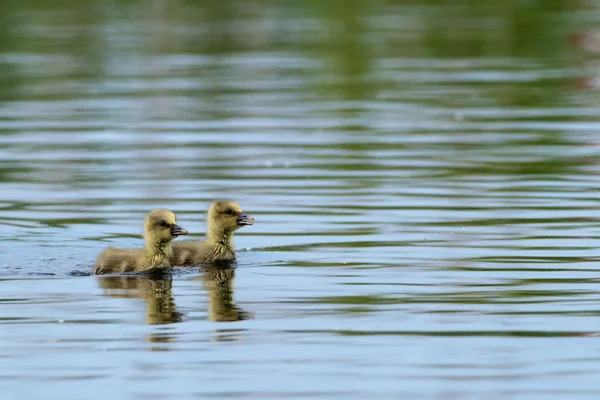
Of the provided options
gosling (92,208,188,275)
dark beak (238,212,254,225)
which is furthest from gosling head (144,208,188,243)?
dark beak (238,212,254,225)

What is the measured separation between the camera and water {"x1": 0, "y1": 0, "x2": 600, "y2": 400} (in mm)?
9703

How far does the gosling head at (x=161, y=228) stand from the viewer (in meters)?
13.3

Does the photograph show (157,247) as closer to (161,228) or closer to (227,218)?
(161,228)

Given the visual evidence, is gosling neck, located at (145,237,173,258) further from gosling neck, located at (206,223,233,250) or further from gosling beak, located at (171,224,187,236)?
gosling neck, located at (206,223,233,250)

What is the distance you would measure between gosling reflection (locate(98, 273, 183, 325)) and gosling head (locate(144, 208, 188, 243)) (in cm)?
31

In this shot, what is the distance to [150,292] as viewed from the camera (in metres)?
12.3

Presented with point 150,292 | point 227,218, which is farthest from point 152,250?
point 150,292

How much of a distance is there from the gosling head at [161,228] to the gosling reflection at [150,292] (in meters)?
0.31

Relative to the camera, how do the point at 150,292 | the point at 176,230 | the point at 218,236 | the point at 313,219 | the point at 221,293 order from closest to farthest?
the point at 221,293 < the point at 150,292 < the point at 176,230 < the point at 218,236 < the point at 313,219

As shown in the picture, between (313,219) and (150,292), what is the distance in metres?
3.19

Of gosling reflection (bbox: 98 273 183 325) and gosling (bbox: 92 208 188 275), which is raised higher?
gosling (bbox: 92 208 188 275)

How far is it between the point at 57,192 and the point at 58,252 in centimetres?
342

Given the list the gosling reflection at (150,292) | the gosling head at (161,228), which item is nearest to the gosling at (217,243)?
the gosling head at (161,228)

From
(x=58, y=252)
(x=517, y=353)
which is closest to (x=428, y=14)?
(x=58, y=252)
